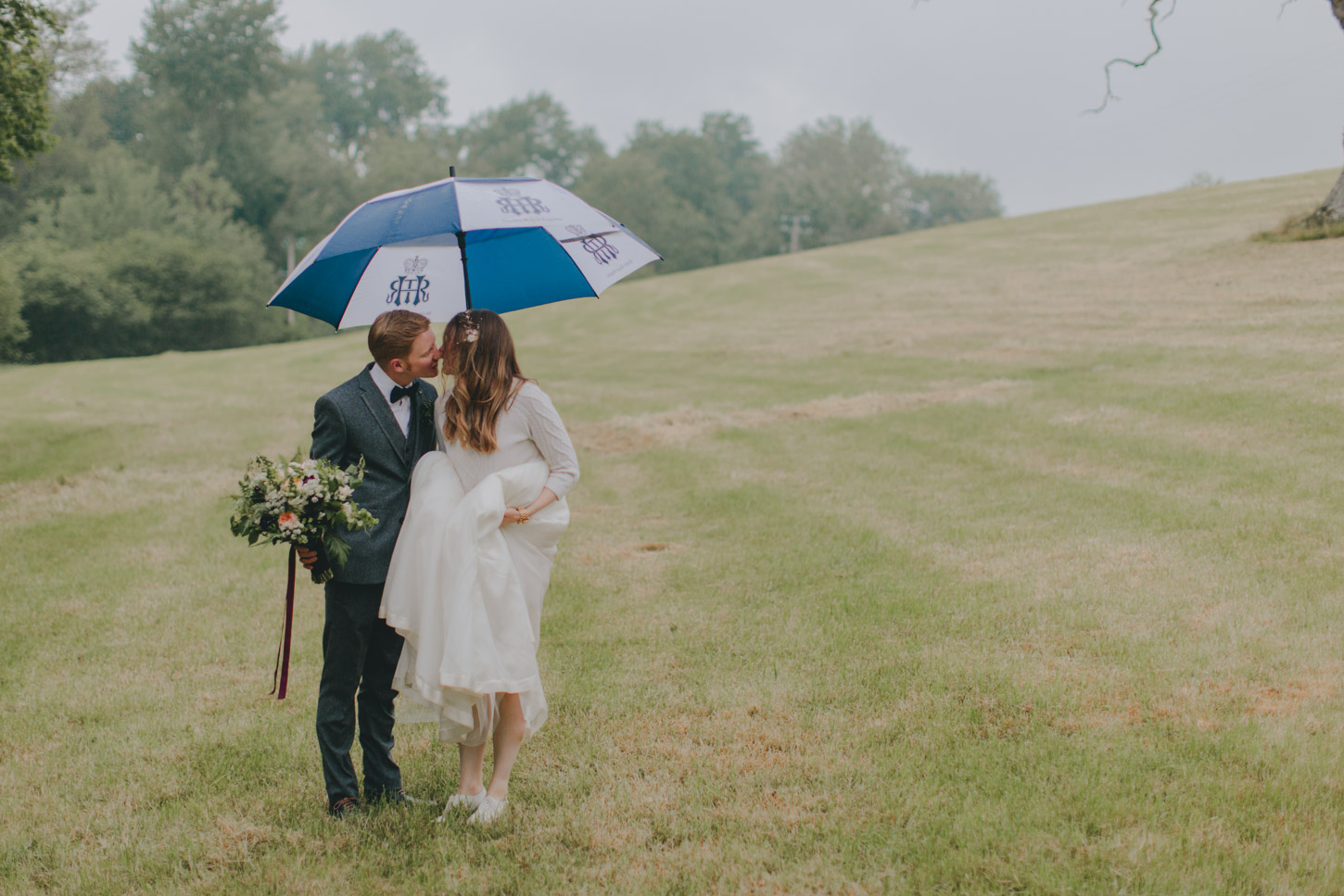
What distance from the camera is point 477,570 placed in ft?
14.0

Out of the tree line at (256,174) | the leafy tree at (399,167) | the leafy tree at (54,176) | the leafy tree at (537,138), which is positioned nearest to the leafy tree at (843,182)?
the tree line at (256,174)

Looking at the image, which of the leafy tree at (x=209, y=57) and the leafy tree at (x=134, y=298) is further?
the leafy tree at (x=209, y=57)

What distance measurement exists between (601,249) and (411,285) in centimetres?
106

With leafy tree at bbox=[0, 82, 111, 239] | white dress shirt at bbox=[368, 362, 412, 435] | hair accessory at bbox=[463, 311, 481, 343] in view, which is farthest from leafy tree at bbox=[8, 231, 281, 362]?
hair accessory at bbox=[463, 311, 481, 343]

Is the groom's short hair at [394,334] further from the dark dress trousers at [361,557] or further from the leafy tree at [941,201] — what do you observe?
the leafy tree at [941,201]

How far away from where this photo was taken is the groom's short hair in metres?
4.38

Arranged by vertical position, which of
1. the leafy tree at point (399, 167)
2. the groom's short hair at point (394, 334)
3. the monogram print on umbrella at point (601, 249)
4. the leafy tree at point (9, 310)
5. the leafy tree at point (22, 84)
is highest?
the leafy tree at point (399, 167)

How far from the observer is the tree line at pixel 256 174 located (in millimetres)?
49750

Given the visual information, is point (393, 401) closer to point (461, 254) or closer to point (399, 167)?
point (461, 254)

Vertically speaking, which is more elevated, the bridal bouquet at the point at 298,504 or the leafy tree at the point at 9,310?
the leafy tree at the point at 9,310

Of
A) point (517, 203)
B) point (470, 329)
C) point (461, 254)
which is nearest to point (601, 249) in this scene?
point (517, 203)

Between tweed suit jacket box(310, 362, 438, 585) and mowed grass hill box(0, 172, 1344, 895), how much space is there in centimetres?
130

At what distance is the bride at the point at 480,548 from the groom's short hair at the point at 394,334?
0.52ft

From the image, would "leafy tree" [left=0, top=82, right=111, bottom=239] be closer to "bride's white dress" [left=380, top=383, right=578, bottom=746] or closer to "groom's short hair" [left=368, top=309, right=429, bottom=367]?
"groom's short hair" [left=368, top=309, right=429, bottom=367]
